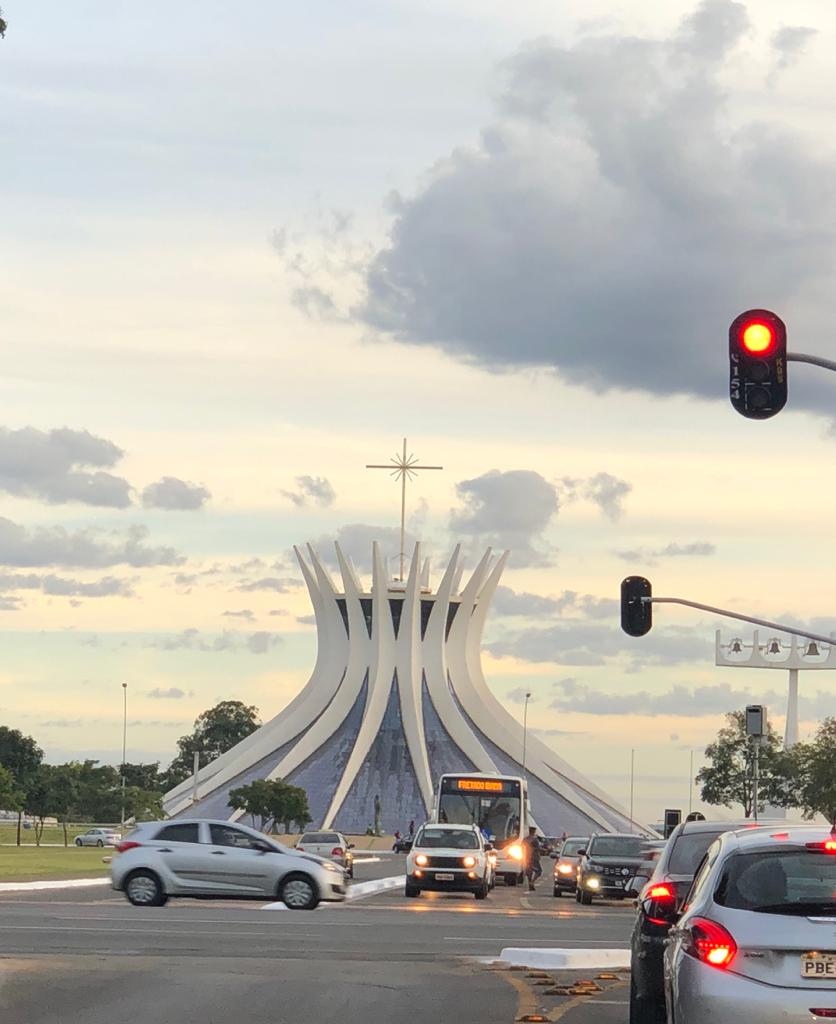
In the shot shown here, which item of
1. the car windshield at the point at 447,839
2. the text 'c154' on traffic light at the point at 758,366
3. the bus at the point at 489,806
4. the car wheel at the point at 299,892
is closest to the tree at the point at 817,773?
the bus at the point at 489,806

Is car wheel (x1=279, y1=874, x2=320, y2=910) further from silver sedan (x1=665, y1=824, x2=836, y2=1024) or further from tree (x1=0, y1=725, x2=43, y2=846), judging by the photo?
tree (x1=0, y1=725, x2=43, y2=846)

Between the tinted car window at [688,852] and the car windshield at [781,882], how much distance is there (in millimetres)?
3660

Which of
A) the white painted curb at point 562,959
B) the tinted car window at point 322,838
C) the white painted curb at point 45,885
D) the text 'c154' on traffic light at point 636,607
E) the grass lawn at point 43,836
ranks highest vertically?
the text 'c154' on traffic light at point 636,607

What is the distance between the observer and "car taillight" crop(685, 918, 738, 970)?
388 inches

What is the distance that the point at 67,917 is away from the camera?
26.5 meters

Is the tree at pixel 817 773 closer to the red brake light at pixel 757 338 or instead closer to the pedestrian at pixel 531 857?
the pedestrian at pixel 531 857

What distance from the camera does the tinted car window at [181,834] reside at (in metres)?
29.6

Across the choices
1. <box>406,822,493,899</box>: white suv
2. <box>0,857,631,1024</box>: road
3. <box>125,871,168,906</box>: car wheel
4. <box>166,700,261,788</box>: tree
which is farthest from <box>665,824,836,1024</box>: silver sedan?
<box>166,700,261,788</box>: tree

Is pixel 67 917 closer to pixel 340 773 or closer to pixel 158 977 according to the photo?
pixel 158 977

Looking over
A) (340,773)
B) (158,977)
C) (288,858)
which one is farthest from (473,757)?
(158,977)

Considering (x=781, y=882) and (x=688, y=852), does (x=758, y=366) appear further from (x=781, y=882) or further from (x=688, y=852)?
(x=781, y=882)

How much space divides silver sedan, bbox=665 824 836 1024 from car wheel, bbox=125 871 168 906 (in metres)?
20.3

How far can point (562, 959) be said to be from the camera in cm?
2034

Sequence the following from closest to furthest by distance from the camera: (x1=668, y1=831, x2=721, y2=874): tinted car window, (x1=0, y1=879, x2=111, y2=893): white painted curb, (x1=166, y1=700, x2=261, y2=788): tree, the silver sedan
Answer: the silver sedan < (x1=668, y1=831, x2=721, y2=874): tinted car window < (x1=0, y1=879, x2=111, y2=893): white painted curb < (x1=166, y1=700, x2=261, y2=788): tree
